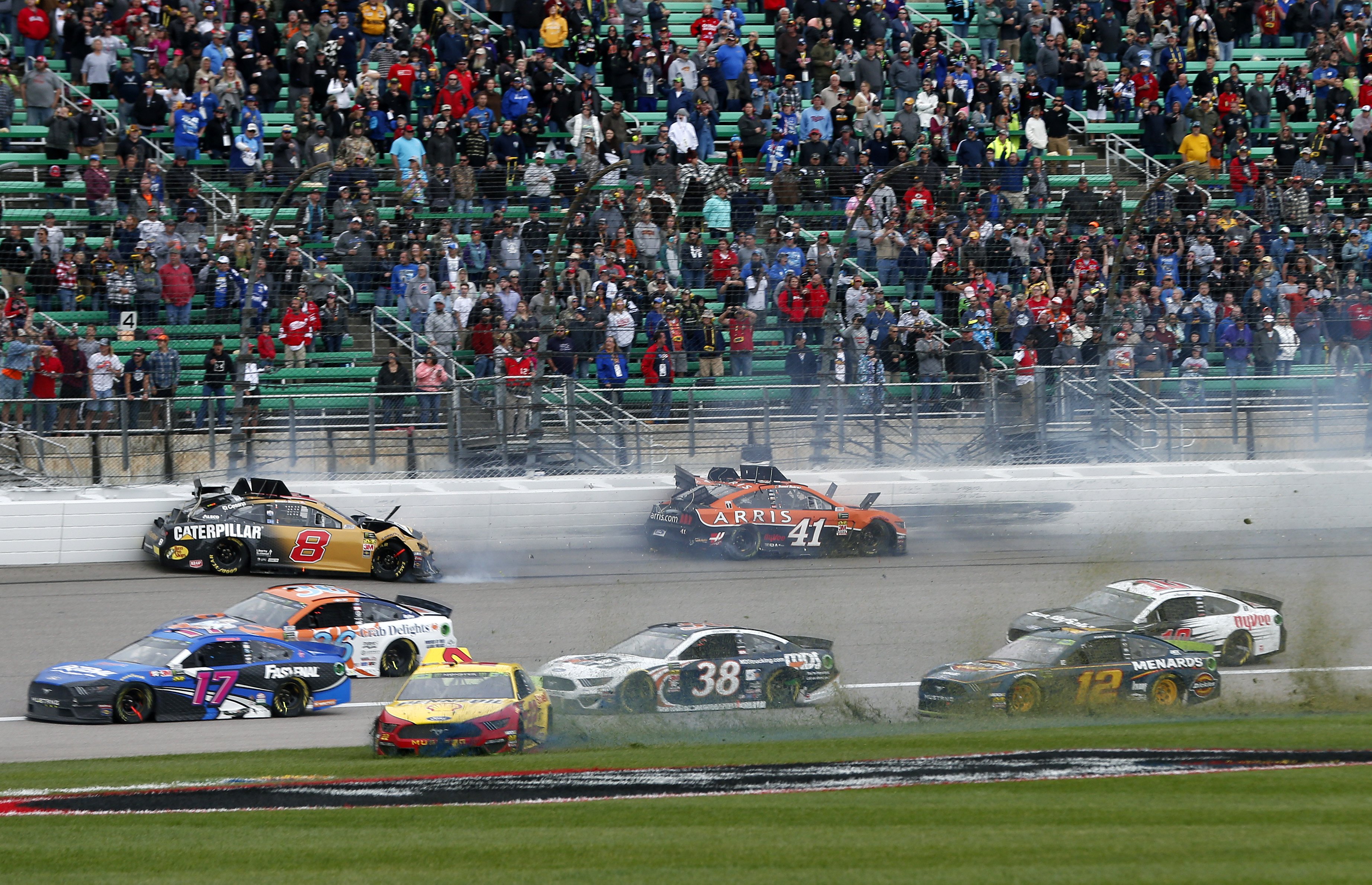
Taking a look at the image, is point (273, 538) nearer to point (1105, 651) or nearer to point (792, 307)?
point (792, 307)

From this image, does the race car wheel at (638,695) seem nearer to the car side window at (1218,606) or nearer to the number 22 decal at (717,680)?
the number 22 decal at (717,680)

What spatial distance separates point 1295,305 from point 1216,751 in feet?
53.0

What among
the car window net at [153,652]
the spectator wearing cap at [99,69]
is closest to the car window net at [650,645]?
the car window net at [153,652]

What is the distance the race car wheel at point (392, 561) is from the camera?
20.9 metres

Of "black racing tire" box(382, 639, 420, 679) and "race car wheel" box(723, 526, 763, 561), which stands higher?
"race car wheel" box(723, 526, 763, 561)

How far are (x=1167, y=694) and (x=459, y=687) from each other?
21.6 ft

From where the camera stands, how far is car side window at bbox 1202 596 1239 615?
1711 cm

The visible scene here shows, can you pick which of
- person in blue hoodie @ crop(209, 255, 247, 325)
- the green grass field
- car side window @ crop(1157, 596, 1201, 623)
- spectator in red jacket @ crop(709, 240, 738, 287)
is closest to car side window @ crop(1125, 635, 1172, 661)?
car side window @ crop(1157, 596, 1201, 623)

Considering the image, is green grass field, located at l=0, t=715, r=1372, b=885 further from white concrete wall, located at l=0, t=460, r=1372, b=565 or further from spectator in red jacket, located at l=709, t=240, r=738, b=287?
spectator in red jacket, located at l=709, t=240, r=738, b=287

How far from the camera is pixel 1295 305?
25.6m

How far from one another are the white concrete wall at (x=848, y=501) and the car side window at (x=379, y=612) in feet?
14.8

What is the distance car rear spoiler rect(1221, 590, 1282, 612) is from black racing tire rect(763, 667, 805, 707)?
5.29m

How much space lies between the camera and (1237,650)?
17.1 metres

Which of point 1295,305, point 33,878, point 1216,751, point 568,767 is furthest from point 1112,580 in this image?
point 33,878
